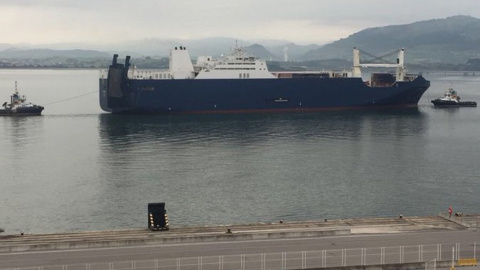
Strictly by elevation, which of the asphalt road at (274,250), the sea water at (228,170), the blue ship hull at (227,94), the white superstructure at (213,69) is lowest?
the sea water at (228,170)

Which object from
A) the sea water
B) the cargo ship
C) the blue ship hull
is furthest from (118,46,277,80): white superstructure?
the sea water

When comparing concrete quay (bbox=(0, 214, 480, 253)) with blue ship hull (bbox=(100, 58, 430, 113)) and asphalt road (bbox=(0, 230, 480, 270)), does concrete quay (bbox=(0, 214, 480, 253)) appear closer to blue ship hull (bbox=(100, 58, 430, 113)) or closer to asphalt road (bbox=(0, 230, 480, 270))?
asphalt road (bbox=(0, 230, 480, 270))

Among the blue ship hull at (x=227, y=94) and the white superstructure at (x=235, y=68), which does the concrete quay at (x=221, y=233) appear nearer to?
the blue ship hull at (x=227, y=94)

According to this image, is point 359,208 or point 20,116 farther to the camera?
point 20,116

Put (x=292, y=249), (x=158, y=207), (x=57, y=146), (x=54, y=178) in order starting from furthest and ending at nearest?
(x=57, y=146)
(x=54, y=178)
(x=158, y=207)
(x=292, y=249)

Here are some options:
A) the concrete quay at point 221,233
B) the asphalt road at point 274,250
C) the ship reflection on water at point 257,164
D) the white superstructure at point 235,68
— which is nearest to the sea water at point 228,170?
the ship reflection on water at point 257,164

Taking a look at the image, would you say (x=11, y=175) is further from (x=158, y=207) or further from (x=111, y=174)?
(x=158, y=207)

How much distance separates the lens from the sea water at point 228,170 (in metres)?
26.3

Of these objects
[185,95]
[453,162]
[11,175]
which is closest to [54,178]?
[11,175]

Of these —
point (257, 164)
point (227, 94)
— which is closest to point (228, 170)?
point (257, 164)

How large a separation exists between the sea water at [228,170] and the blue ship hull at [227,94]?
4216mm

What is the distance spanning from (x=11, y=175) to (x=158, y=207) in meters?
17.6

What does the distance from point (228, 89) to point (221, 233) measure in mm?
48657

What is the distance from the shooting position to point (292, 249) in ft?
56.8
